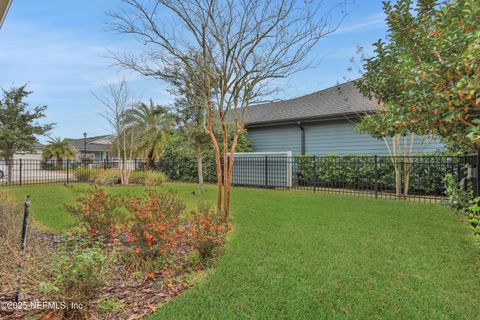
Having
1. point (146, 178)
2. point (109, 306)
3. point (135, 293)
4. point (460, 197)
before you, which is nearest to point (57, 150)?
point (146, 178)

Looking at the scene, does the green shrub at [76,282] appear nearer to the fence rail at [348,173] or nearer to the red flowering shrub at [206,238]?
the red flowering shrub at [206,238]

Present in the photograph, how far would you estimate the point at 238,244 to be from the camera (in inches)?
168

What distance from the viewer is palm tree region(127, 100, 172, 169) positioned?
1755 cm

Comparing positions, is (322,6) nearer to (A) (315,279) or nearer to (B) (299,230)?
(B) (299,230)

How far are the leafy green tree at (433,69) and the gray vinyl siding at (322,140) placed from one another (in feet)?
20.8

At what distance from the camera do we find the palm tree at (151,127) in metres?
17.5

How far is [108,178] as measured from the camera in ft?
44.9

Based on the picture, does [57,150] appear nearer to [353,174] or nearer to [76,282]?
[353,174]

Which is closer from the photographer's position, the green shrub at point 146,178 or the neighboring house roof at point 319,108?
the neighboring house roof at point 319,108

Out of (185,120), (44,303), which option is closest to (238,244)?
(44,303)

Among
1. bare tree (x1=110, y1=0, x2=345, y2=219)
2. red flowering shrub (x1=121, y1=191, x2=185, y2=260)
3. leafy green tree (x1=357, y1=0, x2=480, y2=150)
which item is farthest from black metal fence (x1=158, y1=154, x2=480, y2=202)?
red flowering shrub (x1=121, y1=191, x2=185, y2=260)

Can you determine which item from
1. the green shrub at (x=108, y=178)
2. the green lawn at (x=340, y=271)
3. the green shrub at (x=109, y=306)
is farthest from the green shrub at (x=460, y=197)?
the green shrub at (x=108, y=178)

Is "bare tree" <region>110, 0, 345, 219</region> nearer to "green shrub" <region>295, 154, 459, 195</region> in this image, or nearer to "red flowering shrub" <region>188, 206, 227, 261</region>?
"red flowering shrub" <region>188, 206, 227, 261</region>

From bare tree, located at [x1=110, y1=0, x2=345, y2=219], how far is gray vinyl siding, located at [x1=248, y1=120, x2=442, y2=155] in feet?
18.3
